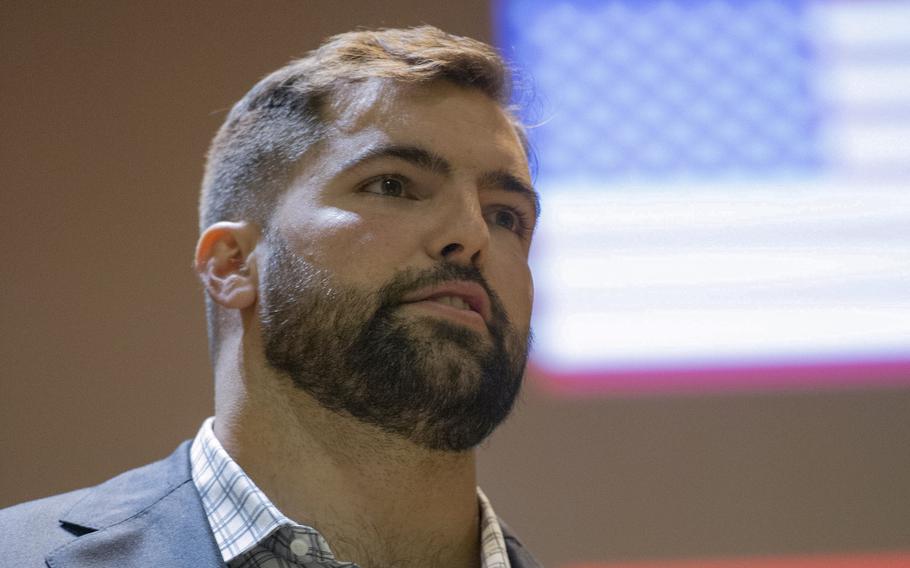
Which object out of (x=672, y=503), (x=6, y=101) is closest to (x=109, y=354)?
(x=6, y=101)

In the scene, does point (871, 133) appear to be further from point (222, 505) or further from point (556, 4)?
point (222, 505)

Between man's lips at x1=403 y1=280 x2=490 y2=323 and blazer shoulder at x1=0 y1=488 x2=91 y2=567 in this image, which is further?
man's lips at x1=403 y1=280 x2=490 y2=323

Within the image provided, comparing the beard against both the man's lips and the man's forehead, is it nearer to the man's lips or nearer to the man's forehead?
the man's lips

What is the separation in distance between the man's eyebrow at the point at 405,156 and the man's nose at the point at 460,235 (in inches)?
2.8

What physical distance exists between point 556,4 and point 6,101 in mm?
1233

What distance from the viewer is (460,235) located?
178 centimetres

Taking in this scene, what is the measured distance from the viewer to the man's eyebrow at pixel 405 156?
1831 millimetres

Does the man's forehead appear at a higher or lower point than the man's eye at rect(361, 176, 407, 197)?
higher

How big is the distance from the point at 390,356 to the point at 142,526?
44 centimetres

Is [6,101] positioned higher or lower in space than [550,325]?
higher

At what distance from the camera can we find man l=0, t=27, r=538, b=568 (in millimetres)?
1701

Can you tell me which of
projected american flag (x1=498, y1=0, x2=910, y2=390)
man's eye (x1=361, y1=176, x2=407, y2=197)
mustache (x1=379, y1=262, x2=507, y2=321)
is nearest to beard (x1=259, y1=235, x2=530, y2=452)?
mustache (x1=379, y1=262, x2=507, y2=321)

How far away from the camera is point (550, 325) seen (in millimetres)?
2416

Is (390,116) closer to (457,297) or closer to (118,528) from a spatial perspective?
(457,297)
